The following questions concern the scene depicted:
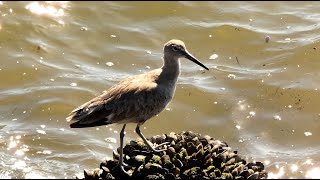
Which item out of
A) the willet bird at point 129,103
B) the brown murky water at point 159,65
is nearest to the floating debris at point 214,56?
→ the brown murky water at point 159,65

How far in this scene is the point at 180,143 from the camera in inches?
Answer: 303

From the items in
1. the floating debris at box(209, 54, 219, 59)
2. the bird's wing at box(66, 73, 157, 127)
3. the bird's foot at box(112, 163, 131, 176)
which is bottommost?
the bird's foot at box(112, 163, 131, 176)

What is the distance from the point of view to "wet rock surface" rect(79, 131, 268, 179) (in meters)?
7.14

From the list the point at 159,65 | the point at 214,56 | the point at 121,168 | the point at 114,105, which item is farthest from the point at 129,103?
the point at 214,56

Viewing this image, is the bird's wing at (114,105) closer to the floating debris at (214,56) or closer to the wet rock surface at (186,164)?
the wet rock surface at (186,164)

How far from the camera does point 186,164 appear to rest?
7344mm

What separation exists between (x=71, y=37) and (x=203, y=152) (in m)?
5.60

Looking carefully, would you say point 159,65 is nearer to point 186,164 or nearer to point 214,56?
point 214,56

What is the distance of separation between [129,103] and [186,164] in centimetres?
107

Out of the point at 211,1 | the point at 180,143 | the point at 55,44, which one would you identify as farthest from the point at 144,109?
the point at 211,1

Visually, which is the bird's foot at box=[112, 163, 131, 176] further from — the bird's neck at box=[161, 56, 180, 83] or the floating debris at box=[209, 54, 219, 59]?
the floating debris at box=[209, 54, 219, 59]

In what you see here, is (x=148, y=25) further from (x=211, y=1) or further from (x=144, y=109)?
(x=144, y=109)

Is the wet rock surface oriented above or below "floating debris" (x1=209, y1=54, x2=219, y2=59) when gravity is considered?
below

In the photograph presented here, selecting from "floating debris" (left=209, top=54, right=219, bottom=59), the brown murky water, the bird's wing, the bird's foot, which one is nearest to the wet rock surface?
the bird's foot
